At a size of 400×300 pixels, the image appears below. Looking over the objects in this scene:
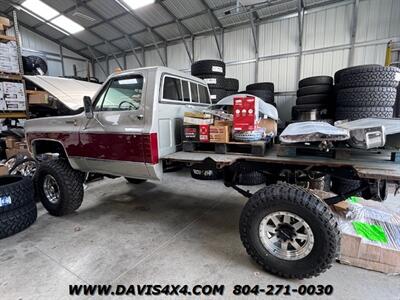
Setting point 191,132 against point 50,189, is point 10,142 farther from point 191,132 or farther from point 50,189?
point 191,132

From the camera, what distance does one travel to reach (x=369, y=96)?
3.54 metres

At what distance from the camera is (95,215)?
3.37 metres

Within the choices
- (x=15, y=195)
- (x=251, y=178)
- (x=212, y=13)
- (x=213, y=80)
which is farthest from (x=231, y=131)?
(x=212, y=13)

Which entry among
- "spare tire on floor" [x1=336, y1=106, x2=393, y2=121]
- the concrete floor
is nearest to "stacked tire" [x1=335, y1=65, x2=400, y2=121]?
"spare tire on floor" [x1=336, y1=106, x2=393, y2=121]

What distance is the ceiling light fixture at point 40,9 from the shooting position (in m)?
9.23

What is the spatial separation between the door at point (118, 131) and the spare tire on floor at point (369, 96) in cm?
347

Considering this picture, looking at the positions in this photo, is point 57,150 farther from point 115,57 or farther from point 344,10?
point 115,57

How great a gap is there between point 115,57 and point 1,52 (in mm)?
7341

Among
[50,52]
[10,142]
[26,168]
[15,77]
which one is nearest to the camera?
[26,168]

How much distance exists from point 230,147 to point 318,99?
13.7ft

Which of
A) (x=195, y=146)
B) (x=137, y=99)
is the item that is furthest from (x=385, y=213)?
(x=137, y=99)

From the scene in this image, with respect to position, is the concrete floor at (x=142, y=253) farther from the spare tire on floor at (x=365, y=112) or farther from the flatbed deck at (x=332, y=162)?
the spare tire on floor at (x=365, y=112)

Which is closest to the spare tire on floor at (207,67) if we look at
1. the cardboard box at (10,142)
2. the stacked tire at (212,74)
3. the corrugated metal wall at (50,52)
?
the stacked tire at (212,74)

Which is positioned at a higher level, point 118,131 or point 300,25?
point 300,25
